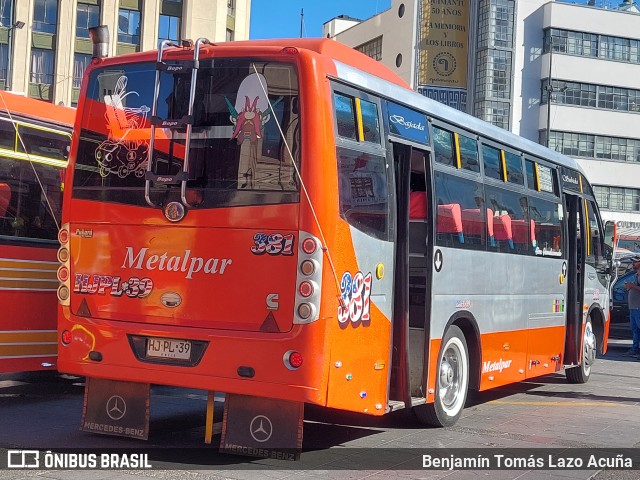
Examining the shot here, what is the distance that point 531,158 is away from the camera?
11.7m

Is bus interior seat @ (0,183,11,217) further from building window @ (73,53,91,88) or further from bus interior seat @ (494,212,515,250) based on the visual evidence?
building window @ (73,53,91,88)

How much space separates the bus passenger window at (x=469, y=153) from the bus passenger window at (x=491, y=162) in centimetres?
24

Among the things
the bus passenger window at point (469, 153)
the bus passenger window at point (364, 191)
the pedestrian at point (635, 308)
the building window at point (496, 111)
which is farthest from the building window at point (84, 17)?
the bus passenger window at point (364, 191)

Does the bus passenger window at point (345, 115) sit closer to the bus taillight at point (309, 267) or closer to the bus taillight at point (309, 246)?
the bus taillight at point (309, 246)

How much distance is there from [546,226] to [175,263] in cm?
616


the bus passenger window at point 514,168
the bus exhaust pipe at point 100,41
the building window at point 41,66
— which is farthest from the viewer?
the building window at point 41,66

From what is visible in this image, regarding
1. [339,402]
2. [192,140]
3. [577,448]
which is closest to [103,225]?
[192,140]

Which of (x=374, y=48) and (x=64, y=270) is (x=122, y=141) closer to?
(x=64, y=270)

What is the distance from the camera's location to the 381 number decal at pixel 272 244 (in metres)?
7.00

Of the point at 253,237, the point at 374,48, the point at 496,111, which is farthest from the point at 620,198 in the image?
the point at 253,237

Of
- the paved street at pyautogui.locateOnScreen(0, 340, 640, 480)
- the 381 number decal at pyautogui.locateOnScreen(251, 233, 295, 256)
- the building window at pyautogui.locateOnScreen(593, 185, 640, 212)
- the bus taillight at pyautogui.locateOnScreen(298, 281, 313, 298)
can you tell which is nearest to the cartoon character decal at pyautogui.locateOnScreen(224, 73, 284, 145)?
the 381 number decal at pyautogui.locateOnScreen(251, 233, 295, 256)

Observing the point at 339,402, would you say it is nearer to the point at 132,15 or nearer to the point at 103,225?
the point at 103,225

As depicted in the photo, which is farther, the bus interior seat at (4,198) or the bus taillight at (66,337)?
the bus interior seat at (4,198)

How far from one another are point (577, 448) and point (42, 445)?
4.74m
